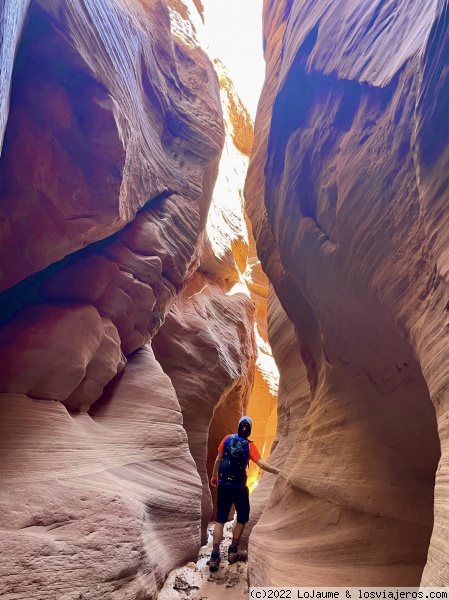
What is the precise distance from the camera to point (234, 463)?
16.4ft

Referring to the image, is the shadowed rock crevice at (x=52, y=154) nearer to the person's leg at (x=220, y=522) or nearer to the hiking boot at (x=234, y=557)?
the person's leg at (x=220, y=522)

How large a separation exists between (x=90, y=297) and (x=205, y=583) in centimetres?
375

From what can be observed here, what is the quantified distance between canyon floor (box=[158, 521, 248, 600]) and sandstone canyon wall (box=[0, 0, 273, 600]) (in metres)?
0.16

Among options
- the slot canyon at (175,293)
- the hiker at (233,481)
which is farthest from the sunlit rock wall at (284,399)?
the hiker at (233,481)

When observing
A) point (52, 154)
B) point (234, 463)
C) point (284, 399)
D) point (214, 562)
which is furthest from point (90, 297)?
point (284, 399)

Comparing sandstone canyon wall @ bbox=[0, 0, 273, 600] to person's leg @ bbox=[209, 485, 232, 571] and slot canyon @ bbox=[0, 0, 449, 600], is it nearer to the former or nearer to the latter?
slot canyon @ bbox=[0, 0, 449, 600]

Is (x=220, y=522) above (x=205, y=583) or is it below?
above

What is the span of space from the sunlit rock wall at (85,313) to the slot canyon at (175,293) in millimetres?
23

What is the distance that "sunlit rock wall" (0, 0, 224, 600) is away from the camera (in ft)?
11.9

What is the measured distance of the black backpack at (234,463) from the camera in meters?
4.97

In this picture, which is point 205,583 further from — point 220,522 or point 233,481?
point 233,481

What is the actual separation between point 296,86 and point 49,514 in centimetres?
517

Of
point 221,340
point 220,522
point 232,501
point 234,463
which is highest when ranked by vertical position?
point 234,463

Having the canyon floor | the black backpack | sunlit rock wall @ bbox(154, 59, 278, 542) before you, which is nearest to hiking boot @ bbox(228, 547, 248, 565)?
the canyon floor
